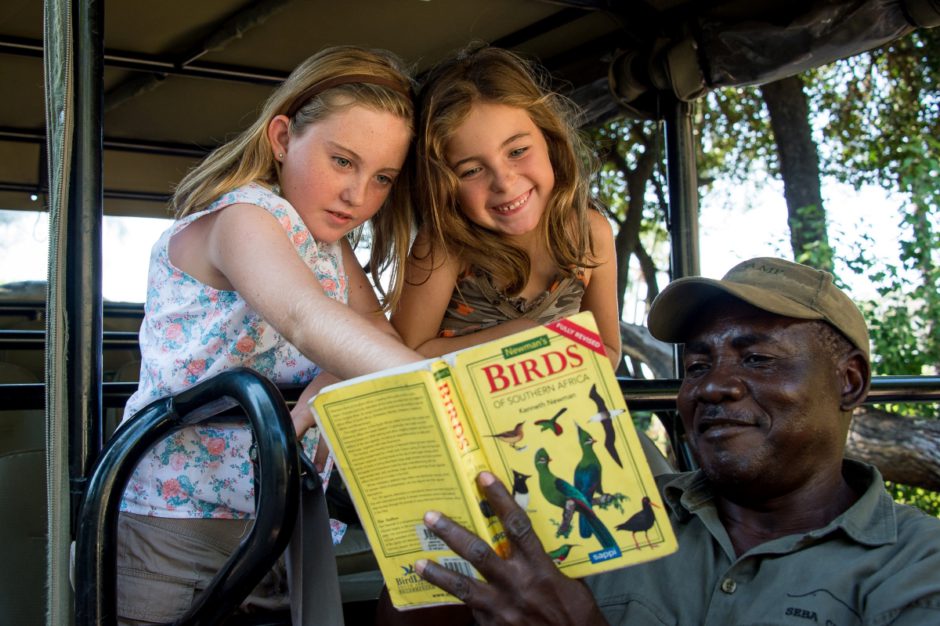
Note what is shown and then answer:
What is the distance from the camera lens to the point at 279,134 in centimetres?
189

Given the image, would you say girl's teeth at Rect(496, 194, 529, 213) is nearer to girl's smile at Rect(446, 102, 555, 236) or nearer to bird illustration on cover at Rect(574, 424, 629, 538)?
girl's smile at Rect(446, 102, 555, 236)

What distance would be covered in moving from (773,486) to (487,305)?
85cm

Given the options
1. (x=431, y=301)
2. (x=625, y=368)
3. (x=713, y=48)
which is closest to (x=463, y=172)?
(x=431, y=301)

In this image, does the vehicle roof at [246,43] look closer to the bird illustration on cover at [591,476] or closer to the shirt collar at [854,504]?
the shirt collar at [854,504]

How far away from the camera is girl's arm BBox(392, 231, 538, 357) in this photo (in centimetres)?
223

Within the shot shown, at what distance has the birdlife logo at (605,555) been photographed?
1156 mm

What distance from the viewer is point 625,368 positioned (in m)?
8.85

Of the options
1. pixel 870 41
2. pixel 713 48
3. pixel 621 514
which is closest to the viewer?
pixel 621 514

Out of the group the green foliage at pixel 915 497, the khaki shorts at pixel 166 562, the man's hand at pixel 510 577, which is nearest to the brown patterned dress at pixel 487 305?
the khaki shorts at pixel 166 562

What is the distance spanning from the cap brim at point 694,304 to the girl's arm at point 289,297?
2.10 feet

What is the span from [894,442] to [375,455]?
570cm

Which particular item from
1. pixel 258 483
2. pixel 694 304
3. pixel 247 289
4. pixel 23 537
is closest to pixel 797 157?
pixel 694 304

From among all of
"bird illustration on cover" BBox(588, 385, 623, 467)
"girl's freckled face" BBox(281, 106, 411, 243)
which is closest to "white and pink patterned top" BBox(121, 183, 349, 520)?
"girl's freckled face" BBox(281, 106, 411, 243)

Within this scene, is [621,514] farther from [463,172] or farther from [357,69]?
[463,172]
